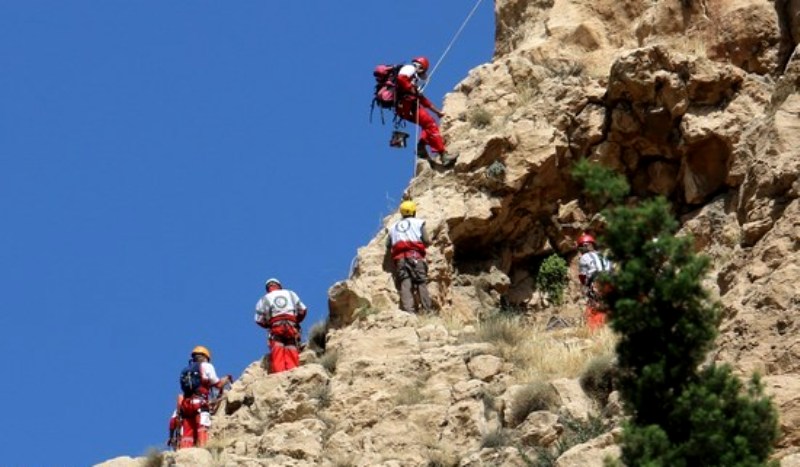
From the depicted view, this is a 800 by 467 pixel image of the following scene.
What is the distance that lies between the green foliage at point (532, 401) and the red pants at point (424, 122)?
22.5 ft

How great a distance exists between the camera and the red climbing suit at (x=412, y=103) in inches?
1102

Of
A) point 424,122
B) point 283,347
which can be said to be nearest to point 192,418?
point 283,347

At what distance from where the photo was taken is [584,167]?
16828mm

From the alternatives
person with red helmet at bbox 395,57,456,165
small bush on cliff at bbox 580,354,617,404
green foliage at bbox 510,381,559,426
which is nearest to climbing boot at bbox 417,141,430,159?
person with red helmet at bbox 395,57,456,165

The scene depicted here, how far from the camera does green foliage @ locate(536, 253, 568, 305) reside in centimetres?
2672

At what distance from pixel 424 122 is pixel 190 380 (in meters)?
5.50

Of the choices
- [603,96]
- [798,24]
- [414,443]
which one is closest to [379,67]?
[603,96]

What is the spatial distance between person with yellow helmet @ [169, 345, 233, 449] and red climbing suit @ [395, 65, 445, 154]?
4884 millimetres

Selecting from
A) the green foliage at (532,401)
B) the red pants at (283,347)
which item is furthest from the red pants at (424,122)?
the green foliage at (532,401)

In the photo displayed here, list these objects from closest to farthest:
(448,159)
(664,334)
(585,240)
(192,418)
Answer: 1. (664,334)
2. (192,418)
3. (585,240)
4. (448,159)

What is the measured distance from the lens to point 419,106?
28.3 metres

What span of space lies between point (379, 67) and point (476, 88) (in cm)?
149

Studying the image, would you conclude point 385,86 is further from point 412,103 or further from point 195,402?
point 195,402

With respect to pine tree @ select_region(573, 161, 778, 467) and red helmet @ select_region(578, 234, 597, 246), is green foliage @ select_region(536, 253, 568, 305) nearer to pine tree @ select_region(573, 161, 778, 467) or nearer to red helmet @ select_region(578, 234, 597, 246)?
red helmet @ select_region(578, 234, 597, 246)
